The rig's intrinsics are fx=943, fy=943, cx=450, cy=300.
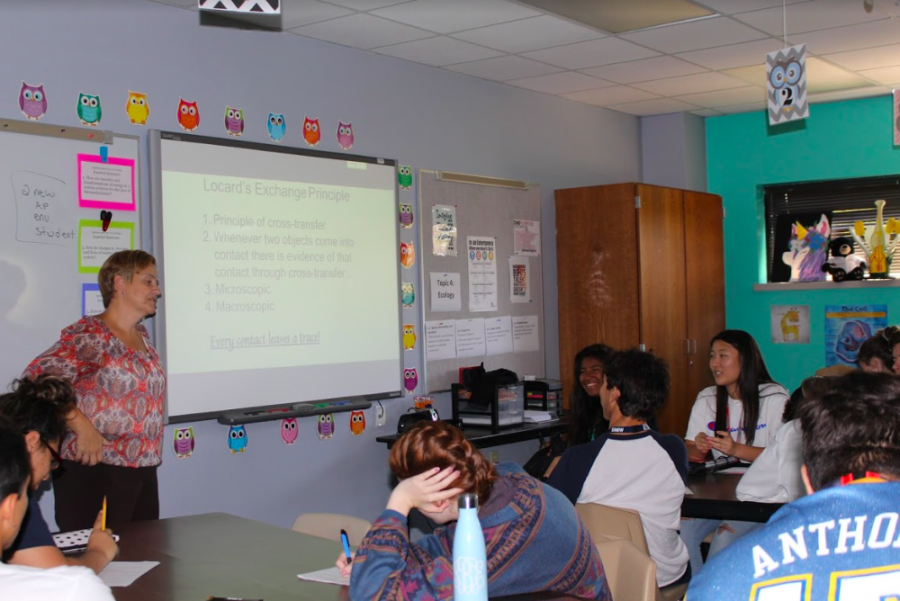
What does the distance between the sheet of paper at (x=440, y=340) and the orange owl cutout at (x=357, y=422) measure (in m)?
0.57

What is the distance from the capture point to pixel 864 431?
1.30m

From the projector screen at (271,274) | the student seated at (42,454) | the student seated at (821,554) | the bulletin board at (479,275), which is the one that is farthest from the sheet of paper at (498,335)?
the student seated at (821,554)

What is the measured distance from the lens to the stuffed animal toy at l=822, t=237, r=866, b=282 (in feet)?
22.0

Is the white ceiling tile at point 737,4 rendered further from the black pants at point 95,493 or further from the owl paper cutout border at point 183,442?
the black pants at point 95,493

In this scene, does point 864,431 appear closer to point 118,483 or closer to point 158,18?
point 118,483

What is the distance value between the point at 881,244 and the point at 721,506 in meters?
4.07

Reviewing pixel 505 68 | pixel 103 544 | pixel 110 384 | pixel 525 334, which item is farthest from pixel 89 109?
pixel 525 334

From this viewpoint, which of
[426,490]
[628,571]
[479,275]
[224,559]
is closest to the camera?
[426,490]

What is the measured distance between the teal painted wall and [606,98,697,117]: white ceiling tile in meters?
0.54

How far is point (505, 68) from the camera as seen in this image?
5555mm

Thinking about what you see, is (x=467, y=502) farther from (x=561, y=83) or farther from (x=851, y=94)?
(x=851, y=94)

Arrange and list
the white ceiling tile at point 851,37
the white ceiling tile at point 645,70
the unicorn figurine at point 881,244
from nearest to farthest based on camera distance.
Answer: the white ceiling tile at point 851,37 → the white ceiling tile at point 645,70 → the unicorn figurine at point 881,244

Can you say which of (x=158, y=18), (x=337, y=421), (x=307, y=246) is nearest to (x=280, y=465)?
(x=337, y=421)

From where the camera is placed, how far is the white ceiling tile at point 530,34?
4652 mm
